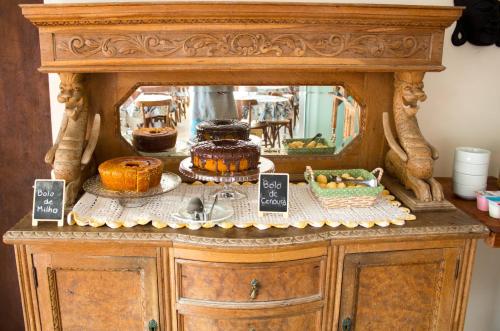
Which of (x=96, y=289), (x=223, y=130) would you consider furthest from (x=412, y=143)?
(x=96, y=289)

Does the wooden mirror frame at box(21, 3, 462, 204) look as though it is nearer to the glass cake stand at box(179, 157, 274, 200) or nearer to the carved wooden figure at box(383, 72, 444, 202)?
the carved wooden figure at box(383, 72, 444, 202)

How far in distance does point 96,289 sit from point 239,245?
56cm

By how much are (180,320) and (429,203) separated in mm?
1036

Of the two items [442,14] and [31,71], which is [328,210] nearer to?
[442,14]

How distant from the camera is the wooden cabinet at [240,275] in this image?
157cm

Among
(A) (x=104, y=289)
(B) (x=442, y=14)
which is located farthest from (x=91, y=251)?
(B) (x=442, y=14)

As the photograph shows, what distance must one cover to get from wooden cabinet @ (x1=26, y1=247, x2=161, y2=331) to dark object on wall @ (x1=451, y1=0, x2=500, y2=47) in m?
1.67

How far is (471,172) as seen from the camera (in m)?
1.95

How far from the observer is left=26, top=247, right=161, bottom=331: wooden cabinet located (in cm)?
161

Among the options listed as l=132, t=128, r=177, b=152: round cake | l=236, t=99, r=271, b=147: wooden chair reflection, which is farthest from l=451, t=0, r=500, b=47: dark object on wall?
l=132, t=128, r=177, b=152: round cake

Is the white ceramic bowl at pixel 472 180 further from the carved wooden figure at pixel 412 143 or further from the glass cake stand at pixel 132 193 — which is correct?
the glass cake stand at pixel 132 193

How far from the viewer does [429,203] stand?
1.79 meters

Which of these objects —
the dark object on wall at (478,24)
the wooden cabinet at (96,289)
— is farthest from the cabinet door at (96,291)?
the dark object on wall at (478,24)

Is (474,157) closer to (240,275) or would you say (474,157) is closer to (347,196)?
(347,196)
